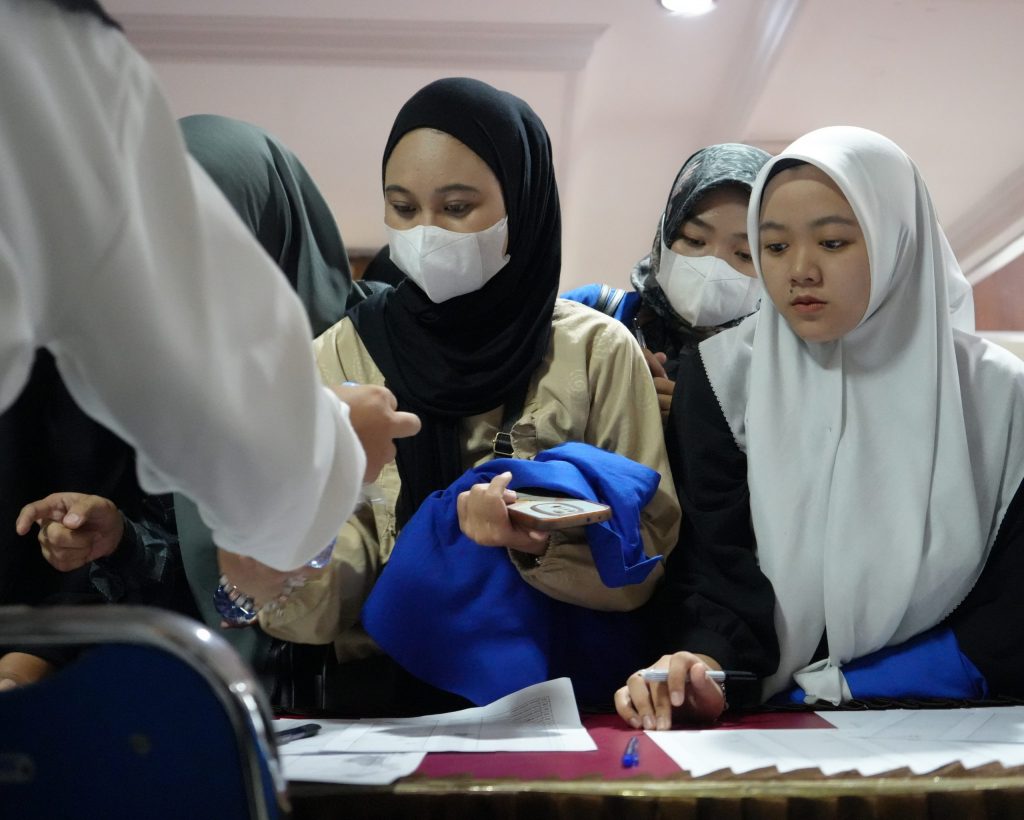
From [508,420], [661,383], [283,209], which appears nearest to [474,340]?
[508,420]

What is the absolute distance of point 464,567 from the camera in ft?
4.67

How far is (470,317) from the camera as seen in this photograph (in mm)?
1709

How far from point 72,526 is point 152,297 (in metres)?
0.83

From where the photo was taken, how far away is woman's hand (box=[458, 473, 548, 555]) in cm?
133

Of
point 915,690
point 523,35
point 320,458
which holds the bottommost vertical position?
point 915,690

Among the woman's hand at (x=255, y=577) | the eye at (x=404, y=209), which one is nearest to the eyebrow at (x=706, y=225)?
the eye at (x=404, y=209)

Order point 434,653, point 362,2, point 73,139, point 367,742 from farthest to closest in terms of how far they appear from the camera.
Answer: point 362,2 → point 434,653 → point 367,742 → point 73,139

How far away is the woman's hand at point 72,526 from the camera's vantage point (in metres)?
1.39

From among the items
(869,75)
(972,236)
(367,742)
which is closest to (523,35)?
(869,75)

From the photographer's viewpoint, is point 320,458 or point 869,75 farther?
point 869,75

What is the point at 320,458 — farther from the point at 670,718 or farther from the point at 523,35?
the point at 523,35

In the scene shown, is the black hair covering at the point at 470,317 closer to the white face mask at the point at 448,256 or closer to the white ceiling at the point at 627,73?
the white face mask at the point at 448,256

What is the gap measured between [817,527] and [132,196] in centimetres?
120

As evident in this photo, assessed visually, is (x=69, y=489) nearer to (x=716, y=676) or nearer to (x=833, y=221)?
(x=716, y=676)
